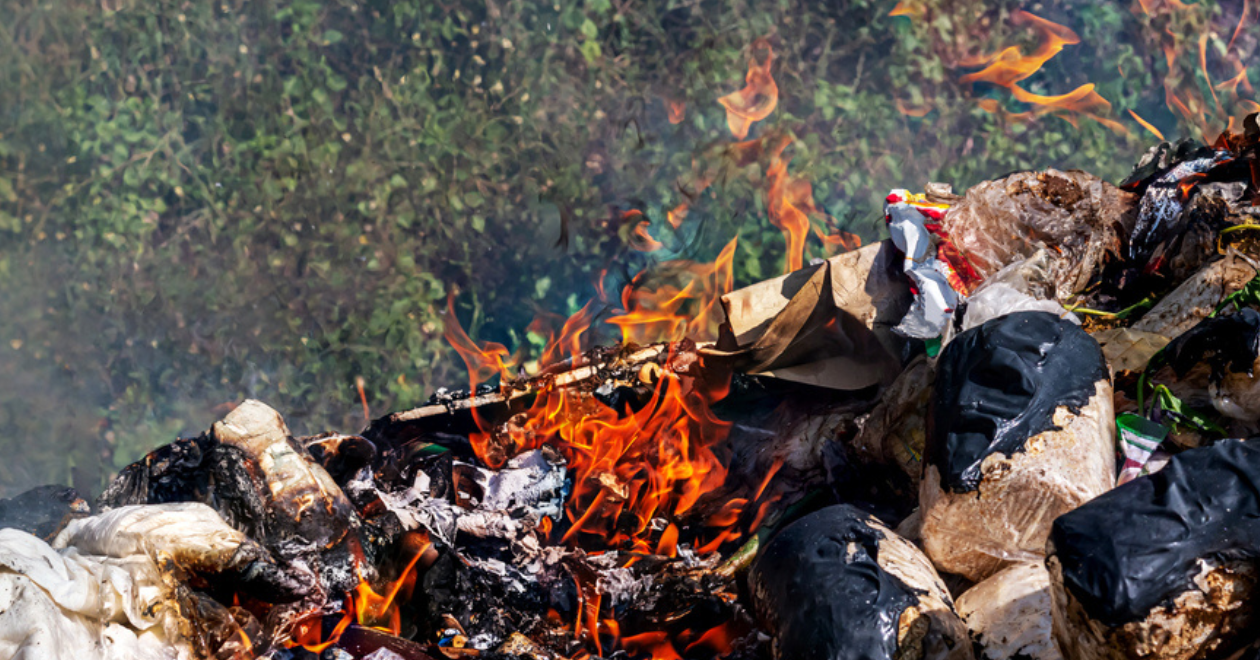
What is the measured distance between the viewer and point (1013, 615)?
75.1 inches

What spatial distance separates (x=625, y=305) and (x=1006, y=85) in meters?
2.30

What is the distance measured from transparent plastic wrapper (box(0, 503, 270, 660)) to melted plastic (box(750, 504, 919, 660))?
1.43 m

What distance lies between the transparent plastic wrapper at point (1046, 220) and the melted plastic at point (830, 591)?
140 cm

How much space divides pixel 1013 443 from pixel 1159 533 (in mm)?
506

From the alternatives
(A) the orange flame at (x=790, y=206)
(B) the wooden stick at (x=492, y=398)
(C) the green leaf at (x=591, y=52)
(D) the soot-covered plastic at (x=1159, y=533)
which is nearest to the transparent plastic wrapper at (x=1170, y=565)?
(D) the soot-covered plastic at (x=1159, y=533)

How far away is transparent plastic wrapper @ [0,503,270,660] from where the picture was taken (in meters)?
1.82

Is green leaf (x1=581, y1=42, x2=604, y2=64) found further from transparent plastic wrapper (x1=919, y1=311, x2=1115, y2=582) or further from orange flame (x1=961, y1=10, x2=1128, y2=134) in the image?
transparent plastic wrapper (x1=919, y1=311, x2=1115, y2=582)

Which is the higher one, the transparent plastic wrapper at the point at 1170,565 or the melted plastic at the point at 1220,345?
the transparent plastic wrapper at the point at 1170,565

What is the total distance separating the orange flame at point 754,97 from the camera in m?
4.25

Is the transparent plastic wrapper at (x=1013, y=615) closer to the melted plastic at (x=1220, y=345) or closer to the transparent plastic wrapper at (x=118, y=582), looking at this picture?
the melted plastic at (x=1220, y=345)

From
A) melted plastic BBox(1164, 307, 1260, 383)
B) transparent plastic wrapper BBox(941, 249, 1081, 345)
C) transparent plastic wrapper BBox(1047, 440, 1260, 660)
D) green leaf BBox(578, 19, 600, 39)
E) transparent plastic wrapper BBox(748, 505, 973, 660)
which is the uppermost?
green leaf BBox(578, 19, 600, 39)

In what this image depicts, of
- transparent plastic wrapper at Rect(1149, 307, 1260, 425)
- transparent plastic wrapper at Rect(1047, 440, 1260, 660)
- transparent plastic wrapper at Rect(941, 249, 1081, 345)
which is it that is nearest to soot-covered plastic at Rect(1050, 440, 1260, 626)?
transparent plastic wrapper at Rect(1047, 440, 1260, 660)

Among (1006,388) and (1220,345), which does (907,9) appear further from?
(1006,388)

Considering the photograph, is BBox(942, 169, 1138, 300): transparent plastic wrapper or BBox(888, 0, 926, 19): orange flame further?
BBox(888, 0, 926, 19): orange flame
